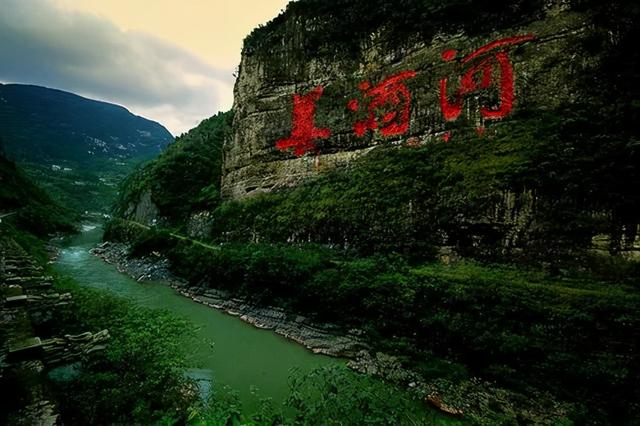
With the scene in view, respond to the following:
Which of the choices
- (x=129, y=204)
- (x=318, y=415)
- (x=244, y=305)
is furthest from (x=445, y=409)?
(x=129, y=204)

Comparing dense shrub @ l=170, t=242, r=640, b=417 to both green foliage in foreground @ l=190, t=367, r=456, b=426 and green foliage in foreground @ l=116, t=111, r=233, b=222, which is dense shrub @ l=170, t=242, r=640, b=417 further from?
green foliage in foreground @ l=116, t=111, r=233, b=222

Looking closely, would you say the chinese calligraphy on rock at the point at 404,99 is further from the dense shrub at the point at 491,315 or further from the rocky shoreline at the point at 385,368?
the rocky shoreline at the point at 385,368

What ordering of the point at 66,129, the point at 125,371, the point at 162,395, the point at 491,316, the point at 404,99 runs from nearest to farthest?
the point at 162,395 < the point at 125,371 < the point at 491,316 < the point at 404,99 < the point at 66,129

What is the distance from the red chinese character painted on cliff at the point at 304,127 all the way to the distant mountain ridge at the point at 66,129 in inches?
4168

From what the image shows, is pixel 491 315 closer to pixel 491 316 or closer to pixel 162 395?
pixel 491 316

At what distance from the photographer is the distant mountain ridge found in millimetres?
115375

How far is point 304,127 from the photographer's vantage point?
17547mm

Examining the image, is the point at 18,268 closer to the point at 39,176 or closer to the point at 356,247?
the point at 356,247

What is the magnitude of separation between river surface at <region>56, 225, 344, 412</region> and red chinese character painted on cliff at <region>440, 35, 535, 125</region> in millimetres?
10005

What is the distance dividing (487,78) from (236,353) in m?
12.5

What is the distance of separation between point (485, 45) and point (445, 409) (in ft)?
40.4

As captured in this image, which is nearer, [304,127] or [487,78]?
[487,78]

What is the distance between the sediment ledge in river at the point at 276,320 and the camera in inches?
366

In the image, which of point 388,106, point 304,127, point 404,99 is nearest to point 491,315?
point 404,99
